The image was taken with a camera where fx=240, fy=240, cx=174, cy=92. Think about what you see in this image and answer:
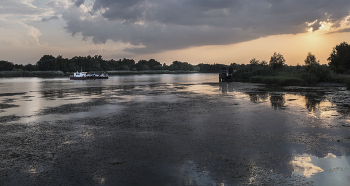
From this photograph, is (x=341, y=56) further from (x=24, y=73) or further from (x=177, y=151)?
(x=24, y=73)

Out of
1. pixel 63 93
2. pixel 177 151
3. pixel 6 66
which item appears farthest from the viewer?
pixel 6 66

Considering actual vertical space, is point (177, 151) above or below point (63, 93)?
below

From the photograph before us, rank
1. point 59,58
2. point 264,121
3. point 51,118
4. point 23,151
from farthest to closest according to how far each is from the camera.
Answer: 1. point 59,58
2. point 51,118
3. point 264,121
4. point 23,151

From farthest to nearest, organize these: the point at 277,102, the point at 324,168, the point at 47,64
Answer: the point at 47,64
the point at 277,102
the point at 324,168

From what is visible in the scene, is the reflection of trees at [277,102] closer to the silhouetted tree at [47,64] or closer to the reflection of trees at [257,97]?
the reflection of trees at [257,97]

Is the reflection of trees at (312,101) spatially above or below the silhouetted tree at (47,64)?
below

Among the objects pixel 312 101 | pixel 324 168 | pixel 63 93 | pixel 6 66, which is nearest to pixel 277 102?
pixel 312 101

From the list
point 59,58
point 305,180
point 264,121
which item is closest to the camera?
point 305,180

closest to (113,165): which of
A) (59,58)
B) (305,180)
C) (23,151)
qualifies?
(23,151)

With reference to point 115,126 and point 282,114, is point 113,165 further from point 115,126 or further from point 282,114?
point 282,114

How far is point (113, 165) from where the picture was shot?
7.09m

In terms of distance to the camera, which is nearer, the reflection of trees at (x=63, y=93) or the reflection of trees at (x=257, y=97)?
the reflection of trees at (x=257, y=97)

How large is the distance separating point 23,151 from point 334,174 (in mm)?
9821

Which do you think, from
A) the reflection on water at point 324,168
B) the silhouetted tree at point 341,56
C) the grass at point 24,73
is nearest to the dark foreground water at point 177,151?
the reflection on water at point 324,168
